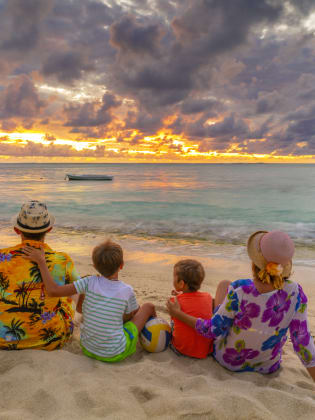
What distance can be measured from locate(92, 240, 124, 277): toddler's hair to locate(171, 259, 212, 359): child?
0.66 metres

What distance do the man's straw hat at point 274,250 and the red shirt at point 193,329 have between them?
3.12 ft

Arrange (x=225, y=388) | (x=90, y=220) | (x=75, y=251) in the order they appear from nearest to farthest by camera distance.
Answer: (x=225, y=388)
(x=75, y=251)
(x=90, y=220)

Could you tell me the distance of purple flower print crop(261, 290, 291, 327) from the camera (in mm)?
2656

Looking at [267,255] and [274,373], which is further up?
[267,255]

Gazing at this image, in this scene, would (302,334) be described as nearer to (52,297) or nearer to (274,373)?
(274,373)

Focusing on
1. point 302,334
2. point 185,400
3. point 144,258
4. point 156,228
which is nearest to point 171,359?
point 185,400

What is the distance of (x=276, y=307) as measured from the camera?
8.79 ft

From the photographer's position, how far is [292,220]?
16.7 meters

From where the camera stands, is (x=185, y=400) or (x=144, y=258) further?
(x=144, y=258)

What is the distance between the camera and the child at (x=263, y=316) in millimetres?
2420

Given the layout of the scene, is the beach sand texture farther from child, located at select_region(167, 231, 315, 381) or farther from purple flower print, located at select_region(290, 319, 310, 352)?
purple flower print, located at select_region(290, 319, 310, 352)

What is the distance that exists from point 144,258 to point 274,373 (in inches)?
213

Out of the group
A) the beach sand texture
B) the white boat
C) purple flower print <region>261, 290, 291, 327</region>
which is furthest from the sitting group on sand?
the white boat

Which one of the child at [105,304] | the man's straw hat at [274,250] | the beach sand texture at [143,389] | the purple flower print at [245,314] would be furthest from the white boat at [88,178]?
the man's straw hat at [274,250]
